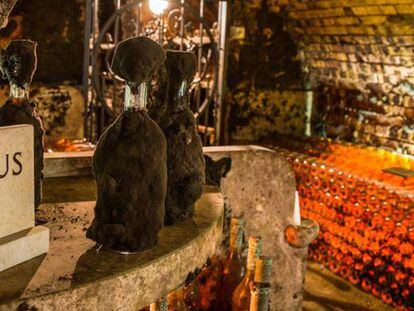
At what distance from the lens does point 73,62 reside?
6.36 meters

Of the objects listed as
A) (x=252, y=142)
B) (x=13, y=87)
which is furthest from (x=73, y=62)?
(x=13, y=87)

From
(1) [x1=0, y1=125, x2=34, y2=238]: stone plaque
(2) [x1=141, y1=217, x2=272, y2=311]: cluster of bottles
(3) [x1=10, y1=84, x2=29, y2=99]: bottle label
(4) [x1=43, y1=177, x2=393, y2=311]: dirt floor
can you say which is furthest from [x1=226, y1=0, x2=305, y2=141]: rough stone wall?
(1) [x1=0, y1=125, x2=34, y2=238]: stone plaque

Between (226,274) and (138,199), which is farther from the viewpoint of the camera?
(226,274)

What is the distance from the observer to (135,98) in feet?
4.58

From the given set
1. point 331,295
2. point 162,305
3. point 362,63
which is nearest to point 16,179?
point 162,305

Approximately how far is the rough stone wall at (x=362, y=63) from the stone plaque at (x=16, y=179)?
13.5ft

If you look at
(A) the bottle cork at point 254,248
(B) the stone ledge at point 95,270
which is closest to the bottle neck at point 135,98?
(B) the stone ledge at point 95,270

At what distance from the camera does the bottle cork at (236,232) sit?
249 cm

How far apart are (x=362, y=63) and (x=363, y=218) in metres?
2.07

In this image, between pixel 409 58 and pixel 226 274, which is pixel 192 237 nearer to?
pixel 226 274

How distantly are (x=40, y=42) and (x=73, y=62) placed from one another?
0.44 metres

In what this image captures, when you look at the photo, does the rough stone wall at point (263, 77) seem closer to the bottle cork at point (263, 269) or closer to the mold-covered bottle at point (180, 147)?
the bottle cork at point (263, 269)

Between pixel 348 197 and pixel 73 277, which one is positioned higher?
pixel 73 277

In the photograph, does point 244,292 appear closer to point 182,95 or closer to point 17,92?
point 182,95
